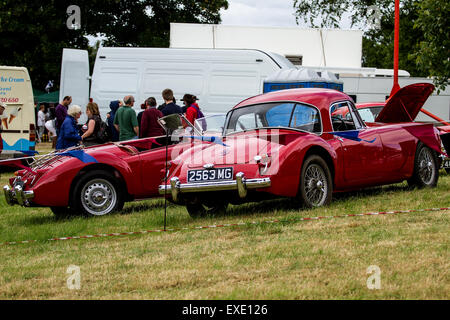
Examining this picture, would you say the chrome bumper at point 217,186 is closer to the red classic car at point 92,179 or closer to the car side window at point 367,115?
the red classic car at point 92,179

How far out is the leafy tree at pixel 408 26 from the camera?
18422 mm

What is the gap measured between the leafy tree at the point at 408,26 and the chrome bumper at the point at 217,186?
11819 mm

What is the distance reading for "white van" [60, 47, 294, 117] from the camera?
17219 millimetres

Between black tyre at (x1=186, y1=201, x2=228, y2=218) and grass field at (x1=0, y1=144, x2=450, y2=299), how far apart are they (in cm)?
19

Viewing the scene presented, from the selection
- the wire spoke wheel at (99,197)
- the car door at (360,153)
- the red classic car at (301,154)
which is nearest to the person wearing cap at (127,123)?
the wire spoke wheel at (99,197)

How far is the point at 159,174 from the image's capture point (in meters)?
9.80

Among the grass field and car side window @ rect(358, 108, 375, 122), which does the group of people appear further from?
the grass field

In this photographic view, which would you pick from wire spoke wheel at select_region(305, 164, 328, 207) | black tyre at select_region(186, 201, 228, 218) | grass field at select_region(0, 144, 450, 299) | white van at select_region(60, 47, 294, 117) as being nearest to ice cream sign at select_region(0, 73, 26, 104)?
white van at select_region(60, 47, 294, 117)

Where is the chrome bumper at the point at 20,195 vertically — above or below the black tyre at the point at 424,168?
below

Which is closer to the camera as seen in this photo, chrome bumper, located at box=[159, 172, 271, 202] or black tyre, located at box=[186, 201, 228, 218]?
chrome bumper, located at box=[159, 172, 271, 202]

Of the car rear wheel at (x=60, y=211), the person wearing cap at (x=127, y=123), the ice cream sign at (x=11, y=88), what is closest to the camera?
the car rear wheel at (x=60, y=211)

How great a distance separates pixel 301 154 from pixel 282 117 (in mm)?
1141

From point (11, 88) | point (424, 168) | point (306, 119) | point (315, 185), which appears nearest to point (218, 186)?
point (315, 185)

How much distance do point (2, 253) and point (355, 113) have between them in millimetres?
5161
